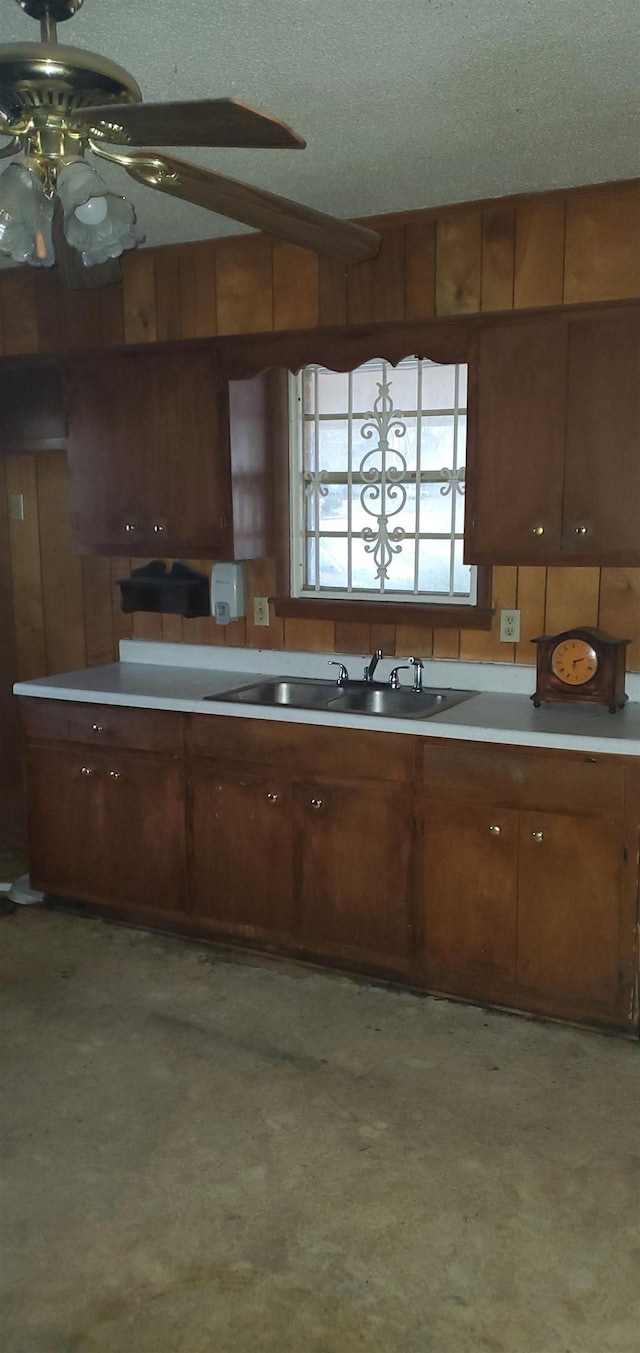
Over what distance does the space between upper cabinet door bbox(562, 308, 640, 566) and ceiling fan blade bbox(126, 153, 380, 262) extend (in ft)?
3.02

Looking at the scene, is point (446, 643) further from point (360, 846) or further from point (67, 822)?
point (67, 822)

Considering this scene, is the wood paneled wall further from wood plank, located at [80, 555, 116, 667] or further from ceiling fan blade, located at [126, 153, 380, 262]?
ceiling fan blade, located at [126, 153, 380, 262]

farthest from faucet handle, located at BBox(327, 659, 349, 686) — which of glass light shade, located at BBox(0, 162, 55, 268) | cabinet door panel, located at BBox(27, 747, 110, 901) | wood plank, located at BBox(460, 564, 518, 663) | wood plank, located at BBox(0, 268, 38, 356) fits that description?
glass light shade, located at BBox(0, 162, 55, 268)

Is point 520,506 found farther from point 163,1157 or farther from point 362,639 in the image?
point 163,1157

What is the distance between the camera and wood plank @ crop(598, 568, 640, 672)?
10.7ft

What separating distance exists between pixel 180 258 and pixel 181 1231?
3.10 meters

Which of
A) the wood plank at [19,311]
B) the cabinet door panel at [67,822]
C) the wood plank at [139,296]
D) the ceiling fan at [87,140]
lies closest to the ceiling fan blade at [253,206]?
the ceiling fan at [87,140]

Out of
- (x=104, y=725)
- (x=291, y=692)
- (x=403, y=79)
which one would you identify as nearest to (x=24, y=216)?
(x=403, y=79)

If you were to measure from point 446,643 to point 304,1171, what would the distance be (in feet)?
6.00

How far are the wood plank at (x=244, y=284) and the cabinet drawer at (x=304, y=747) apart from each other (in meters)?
1.39

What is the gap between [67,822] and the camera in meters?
3.79

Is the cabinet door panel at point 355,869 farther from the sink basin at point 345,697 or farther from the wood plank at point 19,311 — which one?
the wood plank at point 19,311

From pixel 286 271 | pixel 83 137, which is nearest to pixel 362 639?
pixel 286 271

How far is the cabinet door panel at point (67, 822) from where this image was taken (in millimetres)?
3717
